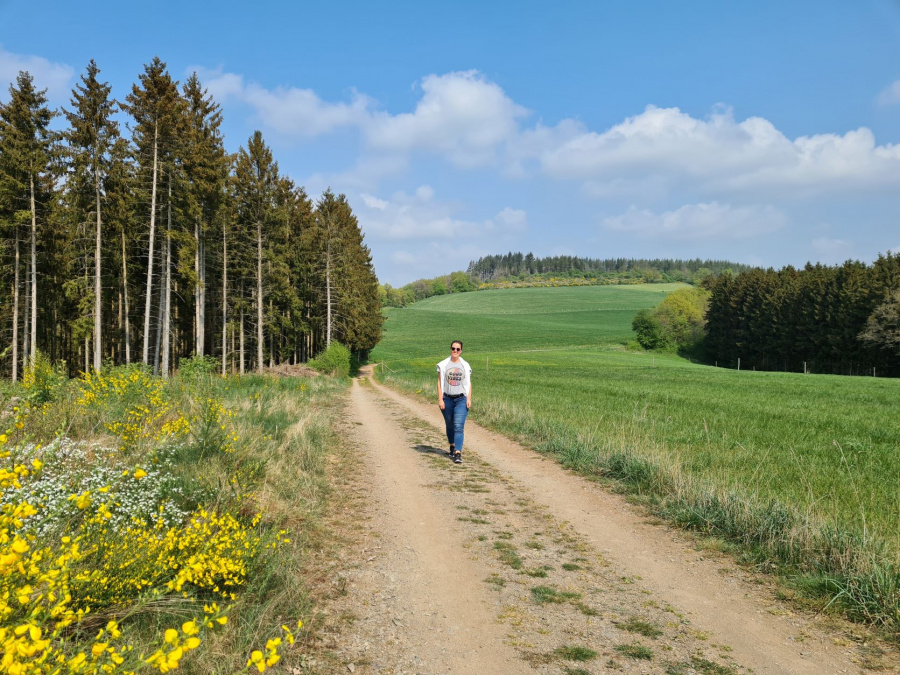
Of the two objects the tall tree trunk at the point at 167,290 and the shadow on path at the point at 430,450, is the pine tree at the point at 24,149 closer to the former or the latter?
the tall tree trunk at the point at 167,290

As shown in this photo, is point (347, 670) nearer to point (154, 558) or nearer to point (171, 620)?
point (171, 620)

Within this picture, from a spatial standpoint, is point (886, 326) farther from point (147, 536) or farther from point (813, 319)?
point (147, 536)

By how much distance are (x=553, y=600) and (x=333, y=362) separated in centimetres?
3390

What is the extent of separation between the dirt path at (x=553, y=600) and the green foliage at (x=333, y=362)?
3007cm

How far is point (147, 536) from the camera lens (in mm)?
3451

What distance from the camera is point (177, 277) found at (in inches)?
1164

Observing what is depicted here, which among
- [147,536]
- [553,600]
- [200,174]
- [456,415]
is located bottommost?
[553,600]

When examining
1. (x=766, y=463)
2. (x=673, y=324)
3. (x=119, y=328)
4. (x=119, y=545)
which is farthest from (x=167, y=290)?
(x=673, y=324)

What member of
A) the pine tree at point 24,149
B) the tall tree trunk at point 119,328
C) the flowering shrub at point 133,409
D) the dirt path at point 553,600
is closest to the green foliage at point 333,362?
the tall tree trunk at point 119,328

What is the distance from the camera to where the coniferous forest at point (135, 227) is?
2344cm

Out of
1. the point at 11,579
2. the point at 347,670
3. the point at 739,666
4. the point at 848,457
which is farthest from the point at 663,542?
the point at 848,457

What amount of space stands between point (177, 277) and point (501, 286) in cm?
15556

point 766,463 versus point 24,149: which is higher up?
point 24,149

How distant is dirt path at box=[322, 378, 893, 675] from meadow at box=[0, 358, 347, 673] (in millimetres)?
688
